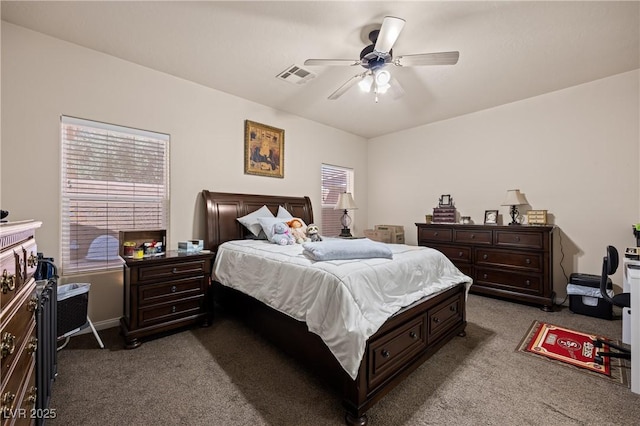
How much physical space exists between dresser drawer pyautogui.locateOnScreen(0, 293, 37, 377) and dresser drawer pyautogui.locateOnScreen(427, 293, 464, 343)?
7.56ft

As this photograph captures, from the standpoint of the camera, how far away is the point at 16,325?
0.98 meters

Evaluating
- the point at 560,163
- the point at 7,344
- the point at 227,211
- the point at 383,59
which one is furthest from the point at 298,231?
the point at 560,163

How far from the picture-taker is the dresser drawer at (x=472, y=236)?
3787 mm

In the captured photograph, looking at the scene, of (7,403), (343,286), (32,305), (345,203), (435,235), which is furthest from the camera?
(345,203)

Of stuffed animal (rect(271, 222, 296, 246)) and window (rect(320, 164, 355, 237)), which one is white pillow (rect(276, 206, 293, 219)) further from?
window (rect(320, 164, 355, 237))

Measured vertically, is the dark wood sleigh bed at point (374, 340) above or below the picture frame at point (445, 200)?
below

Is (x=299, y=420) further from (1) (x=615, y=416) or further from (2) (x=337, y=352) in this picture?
(1) (x=615, y=416)

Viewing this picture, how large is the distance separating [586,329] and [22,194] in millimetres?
5591

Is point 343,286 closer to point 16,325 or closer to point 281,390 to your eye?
point 281,390

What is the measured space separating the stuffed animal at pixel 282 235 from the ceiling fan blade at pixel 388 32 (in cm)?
203

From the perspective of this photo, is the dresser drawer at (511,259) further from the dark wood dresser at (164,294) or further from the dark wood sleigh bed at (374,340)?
the dark wood dresser at (164,294)

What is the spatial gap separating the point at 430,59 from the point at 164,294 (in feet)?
10.4

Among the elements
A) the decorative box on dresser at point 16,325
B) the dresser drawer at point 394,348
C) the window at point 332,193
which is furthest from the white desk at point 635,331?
the window at point 332,193

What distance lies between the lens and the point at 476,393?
1.80 m
